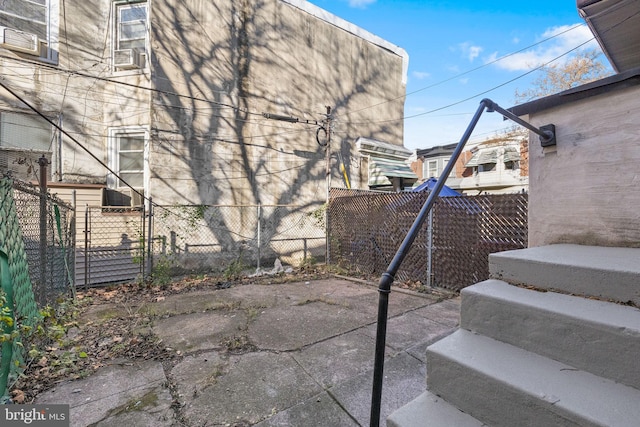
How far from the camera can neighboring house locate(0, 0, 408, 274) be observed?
247 inches

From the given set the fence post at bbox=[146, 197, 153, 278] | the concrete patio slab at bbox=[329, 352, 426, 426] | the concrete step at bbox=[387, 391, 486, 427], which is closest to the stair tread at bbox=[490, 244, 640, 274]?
the concrete step at bbox=[387, 391, 486, 427]

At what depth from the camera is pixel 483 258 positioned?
498cm

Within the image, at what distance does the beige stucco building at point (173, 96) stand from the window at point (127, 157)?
2 cm

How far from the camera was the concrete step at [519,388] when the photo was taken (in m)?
1.14

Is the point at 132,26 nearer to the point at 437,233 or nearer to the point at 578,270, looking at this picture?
the point at 437,233

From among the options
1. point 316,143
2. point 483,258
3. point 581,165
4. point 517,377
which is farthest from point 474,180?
point 517,377

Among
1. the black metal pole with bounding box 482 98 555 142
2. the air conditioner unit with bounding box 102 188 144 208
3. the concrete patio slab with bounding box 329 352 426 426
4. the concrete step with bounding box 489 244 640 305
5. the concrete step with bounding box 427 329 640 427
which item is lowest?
the concrete patio slab with bounding box 329 352 426 426

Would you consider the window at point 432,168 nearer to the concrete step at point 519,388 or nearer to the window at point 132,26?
the window at point 132,26

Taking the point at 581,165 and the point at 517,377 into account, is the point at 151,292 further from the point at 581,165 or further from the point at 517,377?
the point at 581,165

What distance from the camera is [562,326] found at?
1413mm

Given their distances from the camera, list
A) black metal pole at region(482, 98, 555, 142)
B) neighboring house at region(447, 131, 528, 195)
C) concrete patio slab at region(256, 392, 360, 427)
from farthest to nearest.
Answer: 1. neighboring house at region(447, 131, 528, 195)
2. black metal pole at region(482, 98, 555, 142)
3. concrete patio slab at region(256, 392, 360, 427)

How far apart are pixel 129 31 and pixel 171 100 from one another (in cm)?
188

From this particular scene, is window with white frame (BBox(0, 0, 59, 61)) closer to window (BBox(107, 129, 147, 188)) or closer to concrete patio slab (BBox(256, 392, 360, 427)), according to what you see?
window (BBox(107, 129, 147, 188))

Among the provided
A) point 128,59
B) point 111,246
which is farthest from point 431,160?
point 111,246
